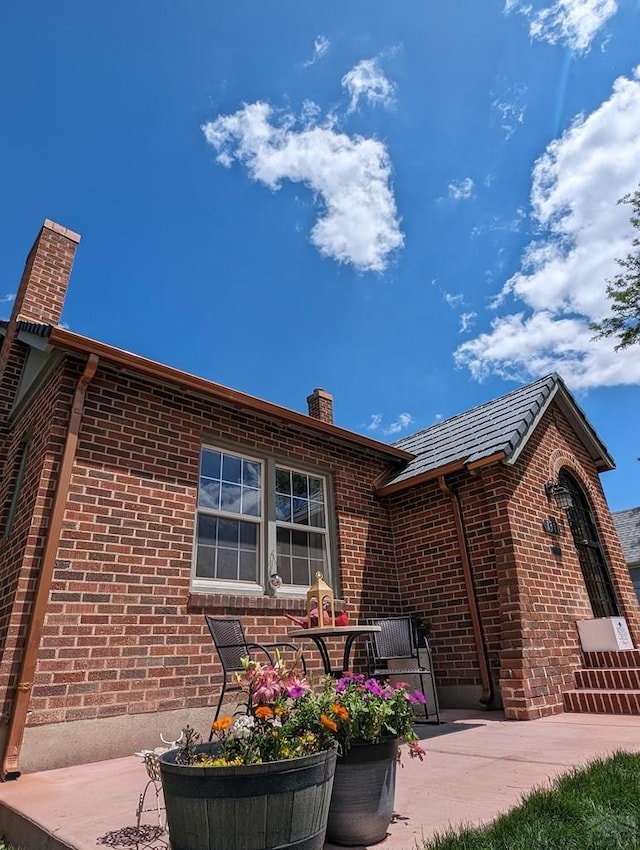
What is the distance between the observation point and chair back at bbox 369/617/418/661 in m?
5.52

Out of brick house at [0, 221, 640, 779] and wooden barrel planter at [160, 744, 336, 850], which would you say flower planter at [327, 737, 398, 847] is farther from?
brick house at [0, 221, 640, 779]

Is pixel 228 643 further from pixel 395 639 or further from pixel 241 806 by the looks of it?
pixel 241 806

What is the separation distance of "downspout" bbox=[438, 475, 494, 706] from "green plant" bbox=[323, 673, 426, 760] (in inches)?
155

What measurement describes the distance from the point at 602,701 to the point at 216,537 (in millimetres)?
4659

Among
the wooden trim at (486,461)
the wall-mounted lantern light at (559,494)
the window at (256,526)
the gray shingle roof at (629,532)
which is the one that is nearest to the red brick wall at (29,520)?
the window at (256,526)

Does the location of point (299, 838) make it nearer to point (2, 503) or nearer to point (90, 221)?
point (2, 503)

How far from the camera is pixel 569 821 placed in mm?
2061

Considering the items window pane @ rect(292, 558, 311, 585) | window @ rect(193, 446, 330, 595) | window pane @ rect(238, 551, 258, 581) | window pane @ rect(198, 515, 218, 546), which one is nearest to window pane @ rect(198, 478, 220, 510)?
window @ rect(193, 446, 330, 595)

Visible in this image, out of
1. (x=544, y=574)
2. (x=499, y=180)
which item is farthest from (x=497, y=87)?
(x=544, y=574)

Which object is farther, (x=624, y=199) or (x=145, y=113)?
(x=624, y=199)

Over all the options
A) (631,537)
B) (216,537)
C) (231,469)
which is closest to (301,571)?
(216,537)

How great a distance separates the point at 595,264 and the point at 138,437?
1552 centimetres

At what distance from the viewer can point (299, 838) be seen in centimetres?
161

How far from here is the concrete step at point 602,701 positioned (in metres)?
4.95
